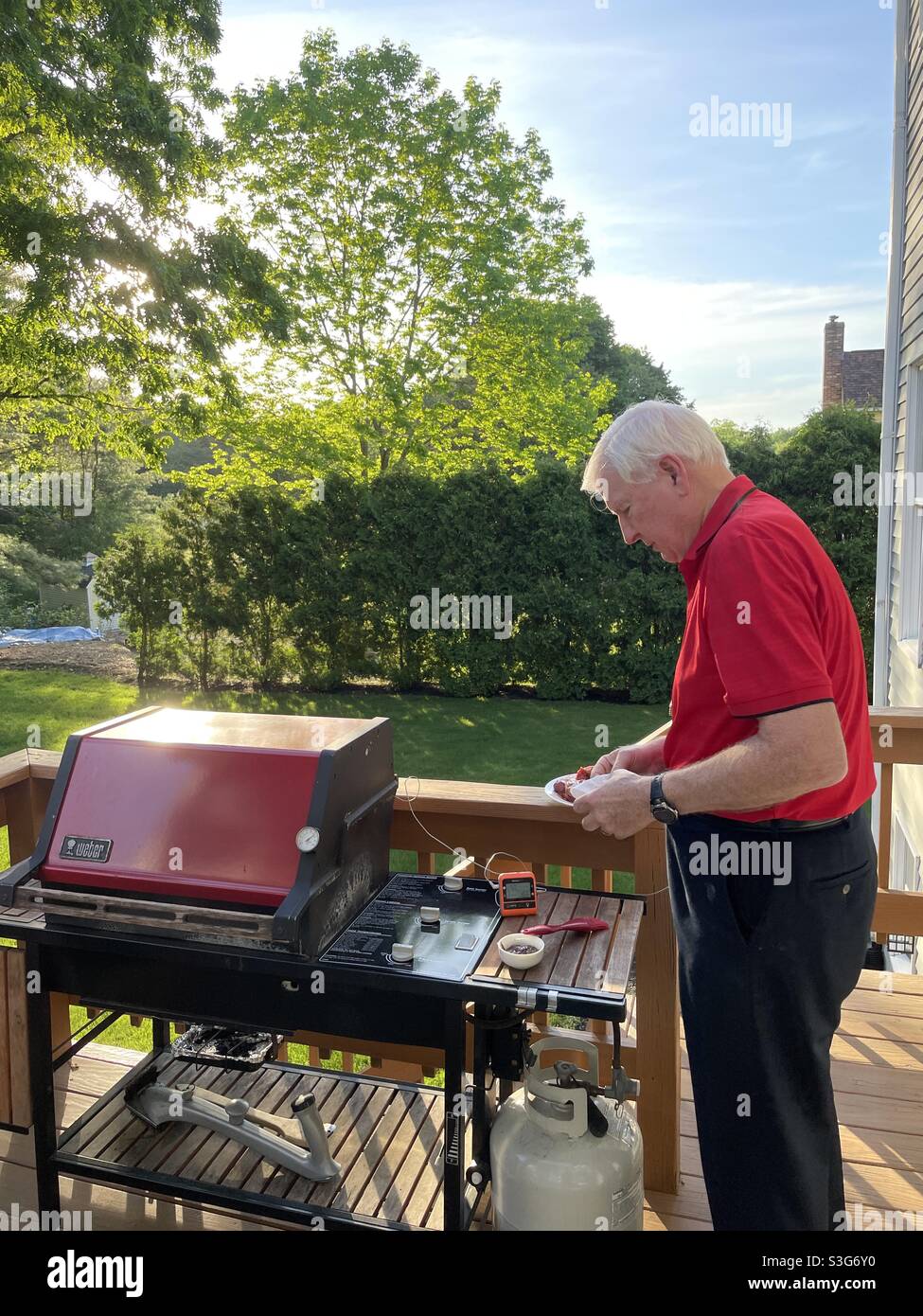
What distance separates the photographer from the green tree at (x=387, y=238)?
35.7ft

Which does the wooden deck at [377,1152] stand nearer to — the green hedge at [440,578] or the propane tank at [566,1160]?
the propane tank at [566,1160]

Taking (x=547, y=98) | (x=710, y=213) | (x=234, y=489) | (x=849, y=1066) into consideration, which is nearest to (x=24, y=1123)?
(x=849, y=1066)

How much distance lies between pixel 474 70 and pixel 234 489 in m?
6.20

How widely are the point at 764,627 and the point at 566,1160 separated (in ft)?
3.27

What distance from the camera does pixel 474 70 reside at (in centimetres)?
1110

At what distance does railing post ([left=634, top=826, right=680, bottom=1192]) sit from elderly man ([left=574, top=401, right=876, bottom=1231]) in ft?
1.44

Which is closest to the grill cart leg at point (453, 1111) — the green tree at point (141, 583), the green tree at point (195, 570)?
the green tree at point (195, 570)

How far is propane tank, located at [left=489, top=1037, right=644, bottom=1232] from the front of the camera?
5.07 ft

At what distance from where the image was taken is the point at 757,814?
1.49 metres

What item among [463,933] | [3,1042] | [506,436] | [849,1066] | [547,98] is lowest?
[849,1066]

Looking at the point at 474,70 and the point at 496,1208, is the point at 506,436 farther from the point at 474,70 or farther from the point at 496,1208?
the point at 496,1208
